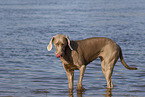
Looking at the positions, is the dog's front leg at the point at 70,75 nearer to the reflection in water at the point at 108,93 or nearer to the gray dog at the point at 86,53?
the gray dog at the point at 86,53

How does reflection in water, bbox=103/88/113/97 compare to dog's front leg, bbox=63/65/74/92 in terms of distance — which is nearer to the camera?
reflection in water, bbox=103/88/113/97

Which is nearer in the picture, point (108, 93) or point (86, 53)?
point (86, 53)

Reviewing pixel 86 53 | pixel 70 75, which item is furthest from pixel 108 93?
pixel 86 53

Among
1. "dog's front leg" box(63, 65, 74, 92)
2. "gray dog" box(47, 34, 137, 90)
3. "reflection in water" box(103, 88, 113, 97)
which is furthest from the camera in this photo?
"dog's front leg" box(63, 65, 74, 92)

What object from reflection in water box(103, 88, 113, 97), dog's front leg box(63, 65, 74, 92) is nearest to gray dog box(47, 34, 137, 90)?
dog's front leg box(63, 65, 74, 92)

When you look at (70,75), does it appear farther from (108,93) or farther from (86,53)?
(108,93)

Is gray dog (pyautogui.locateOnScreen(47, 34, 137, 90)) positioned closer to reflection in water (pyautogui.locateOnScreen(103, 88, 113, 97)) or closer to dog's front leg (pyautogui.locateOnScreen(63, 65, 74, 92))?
dog's front leg (pyautogui.locateOnScreen(63, 65, 74, 92))

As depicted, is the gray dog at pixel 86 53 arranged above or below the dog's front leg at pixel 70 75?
above

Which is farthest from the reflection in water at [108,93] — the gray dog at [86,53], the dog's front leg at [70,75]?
the dog's front leg at [70,75]

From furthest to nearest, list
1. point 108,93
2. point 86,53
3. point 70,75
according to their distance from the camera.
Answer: point 70,75
point 108,93
point 86,53

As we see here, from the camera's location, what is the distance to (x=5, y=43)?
21422 millimetres

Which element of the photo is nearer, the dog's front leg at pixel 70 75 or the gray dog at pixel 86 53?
the gray dog at pixel 86 53

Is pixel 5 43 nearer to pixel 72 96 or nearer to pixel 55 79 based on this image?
pixel 55 79

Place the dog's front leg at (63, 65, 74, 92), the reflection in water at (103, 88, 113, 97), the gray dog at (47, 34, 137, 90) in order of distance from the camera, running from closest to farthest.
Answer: the gray dog at (47, 34, 137, 90)
the reflection in water at (103, 88, 113, 97)
the dog's front leg at (63, 65, 74, 92)
